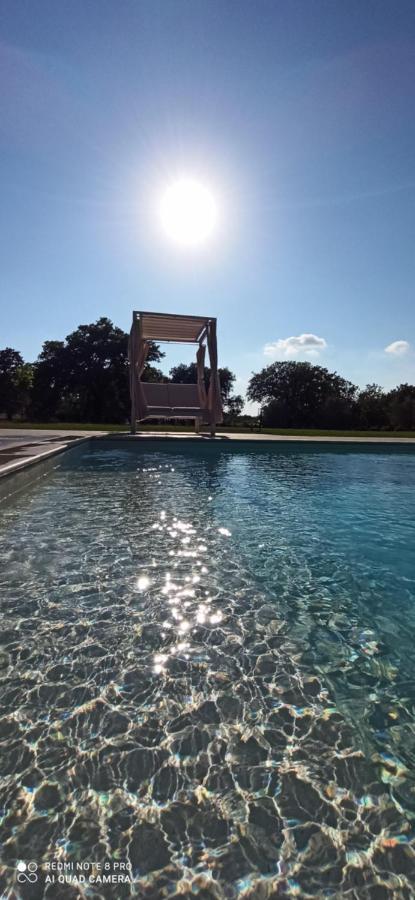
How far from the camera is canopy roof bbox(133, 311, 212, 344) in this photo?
11.1 metres

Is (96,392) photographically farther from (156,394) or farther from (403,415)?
(403,415)

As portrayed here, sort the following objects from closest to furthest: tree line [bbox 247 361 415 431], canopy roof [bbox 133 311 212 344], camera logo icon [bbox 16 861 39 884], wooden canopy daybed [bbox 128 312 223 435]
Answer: camera logo icon [bbox 16 861 39 884] → canopy roof [bbox 133 311 212 344] → wooden canopy daybed [bbox 128 312 223 435] → tree line [bbox 247 361 415 431]

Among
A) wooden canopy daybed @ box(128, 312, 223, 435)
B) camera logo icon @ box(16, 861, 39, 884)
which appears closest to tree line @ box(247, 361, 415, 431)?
wooden canopy daybed @ box(128, 312, 223, 435)

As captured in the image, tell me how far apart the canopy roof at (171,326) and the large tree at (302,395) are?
23954 mm

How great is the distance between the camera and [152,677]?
5.28ft

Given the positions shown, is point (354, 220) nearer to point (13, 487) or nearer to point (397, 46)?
point (397, 46)

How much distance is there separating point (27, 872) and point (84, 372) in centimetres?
3258

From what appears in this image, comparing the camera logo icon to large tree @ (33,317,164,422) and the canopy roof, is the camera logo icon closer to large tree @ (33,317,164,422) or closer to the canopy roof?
the canopy roof

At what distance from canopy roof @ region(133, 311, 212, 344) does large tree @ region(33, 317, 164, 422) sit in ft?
56.1

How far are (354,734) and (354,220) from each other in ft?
46.6

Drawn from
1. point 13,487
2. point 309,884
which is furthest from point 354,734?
point 13,487

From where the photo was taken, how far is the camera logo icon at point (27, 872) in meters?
0.90

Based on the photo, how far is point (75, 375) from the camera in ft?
102

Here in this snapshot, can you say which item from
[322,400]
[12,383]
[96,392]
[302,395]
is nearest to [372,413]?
[322,400]
